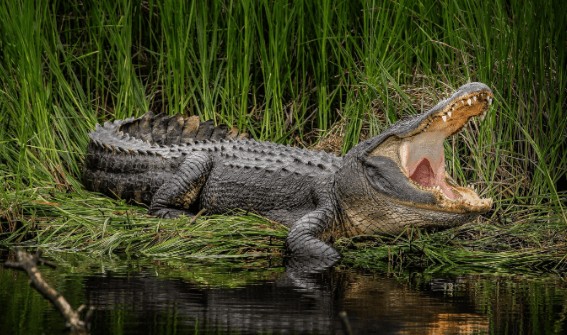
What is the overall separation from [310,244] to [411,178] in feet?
2.88

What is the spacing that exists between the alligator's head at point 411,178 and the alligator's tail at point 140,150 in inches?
69.1

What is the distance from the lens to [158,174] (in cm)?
848

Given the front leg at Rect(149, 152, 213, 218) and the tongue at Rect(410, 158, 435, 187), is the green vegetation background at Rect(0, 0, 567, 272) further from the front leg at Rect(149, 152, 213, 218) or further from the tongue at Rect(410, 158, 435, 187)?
the tongue at Rect(410, 158, 435, 187)

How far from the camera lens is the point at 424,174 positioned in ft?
23.2

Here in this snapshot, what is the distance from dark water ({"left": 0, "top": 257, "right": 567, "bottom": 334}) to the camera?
432 cm

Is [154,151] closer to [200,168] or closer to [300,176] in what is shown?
[200,168]

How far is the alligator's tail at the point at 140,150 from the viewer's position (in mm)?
8523

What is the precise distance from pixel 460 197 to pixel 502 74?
1464 millimetres

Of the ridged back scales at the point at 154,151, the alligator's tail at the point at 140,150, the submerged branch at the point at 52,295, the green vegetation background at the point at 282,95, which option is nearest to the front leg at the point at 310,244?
the green vegetation background at the point at 282,95

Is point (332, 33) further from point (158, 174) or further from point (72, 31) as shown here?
point (72, 31)

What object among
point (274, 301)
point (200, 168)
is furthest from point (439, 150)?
point (274, 301)

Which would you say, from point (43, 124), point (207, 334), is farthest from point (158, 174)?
point (207, 334)

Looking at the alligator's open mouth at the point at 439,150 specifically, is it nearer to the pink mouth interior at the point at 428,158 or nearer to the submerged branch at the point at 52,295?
the pink mouth interior at the point at 428,158

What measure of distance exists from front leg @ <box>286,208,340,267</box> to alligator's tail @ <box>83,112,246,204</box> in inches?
70.3
